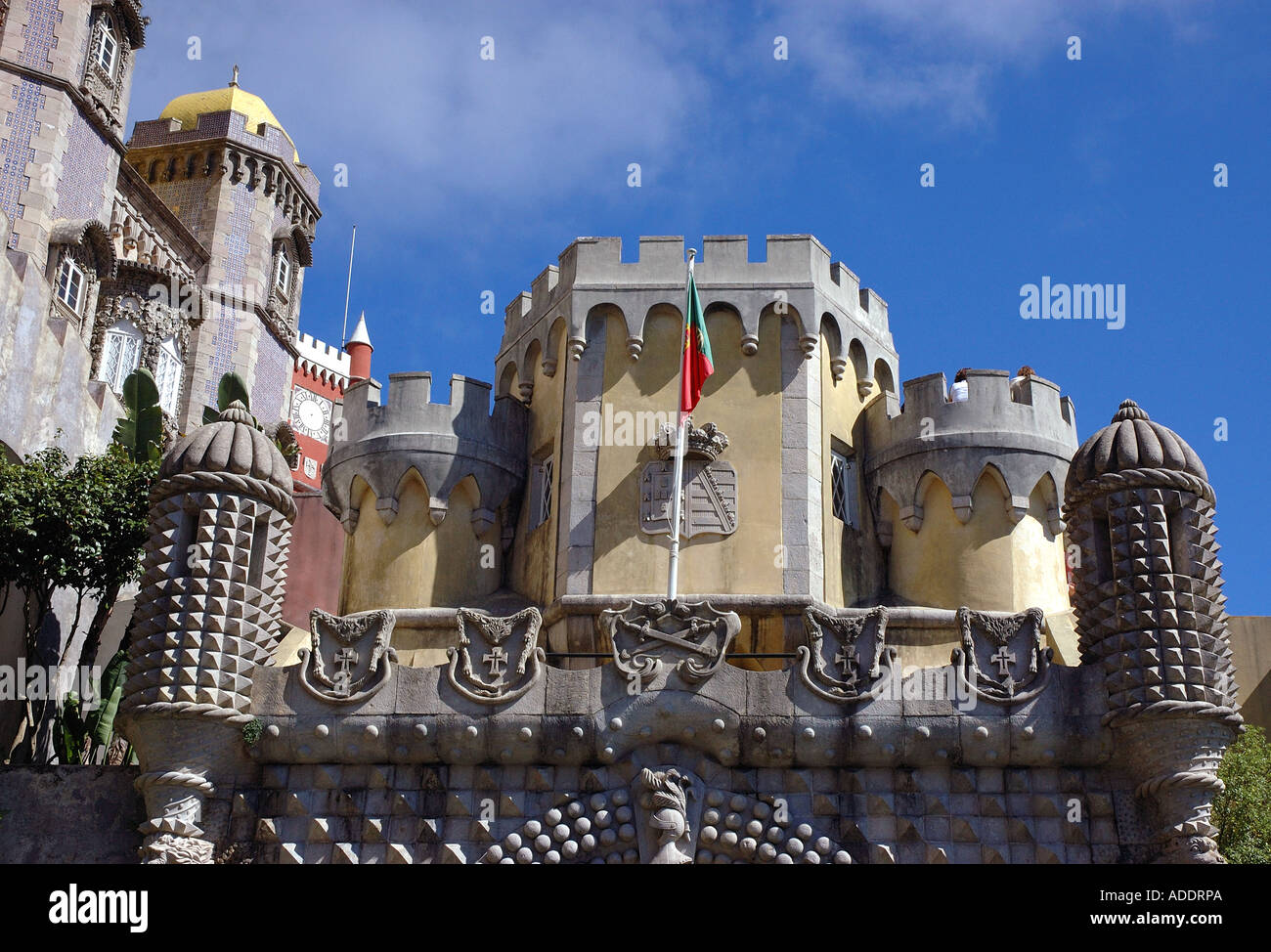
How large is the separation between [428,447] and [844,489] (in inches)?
276

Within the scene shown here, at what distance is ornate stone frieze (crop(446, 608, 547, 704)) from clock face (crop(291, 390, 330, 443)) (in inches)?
1452

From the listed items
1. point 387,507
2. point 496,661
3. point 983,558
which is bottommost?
point 496,661

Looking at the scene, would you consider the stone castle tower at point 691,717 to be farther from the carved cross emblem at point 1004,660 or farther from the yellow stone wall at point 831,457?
the yellow stone wall at point 831,457

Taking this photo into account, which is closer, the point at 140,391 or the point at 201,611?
the point at 201,611

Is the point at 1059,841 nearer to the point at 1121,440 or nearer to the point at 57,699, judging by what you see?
the point at 1121,440

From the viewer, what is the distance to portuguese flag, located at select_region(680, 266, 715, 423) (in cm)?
2202

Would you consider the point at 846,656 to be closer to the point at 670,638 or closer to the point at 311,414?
the point at 670,638

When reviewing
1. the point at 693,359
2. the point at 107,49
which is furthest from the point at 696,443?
the point at 107,49

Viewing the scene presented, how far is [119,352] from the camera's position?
4281cm

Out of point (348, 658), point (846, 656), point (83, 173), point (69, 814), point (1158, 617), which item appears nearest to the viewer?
point (1158, 617)

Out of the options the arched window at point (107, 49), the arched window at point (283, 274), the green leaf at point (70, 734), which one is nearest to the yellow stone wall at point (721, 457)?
the green leaf at point (70, 734)

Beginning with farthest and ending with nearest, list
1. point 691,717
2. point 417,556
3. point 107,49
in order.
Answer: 1. point 107,49
2. point 417,556
3. point 691,717

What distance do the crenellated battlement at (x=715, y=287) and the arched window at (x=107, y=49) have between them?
21436 mm
